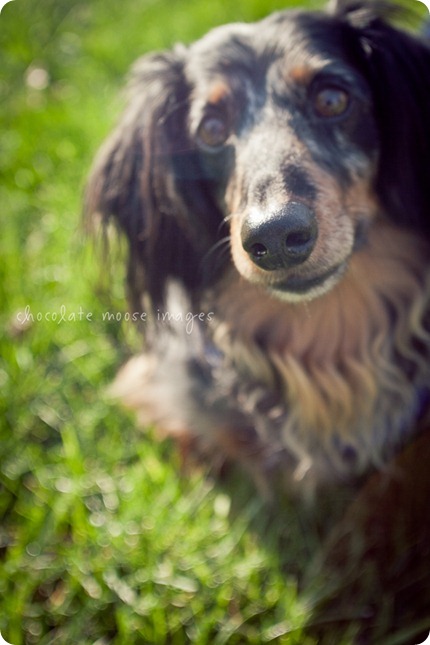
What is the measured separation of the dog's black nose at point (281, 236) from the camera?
58.4 inches

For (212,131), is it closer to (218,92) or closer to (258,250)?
(218,92)

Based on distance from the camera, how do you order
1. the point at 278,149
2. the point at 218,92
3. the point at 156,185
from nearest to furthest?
the point at 278,149 → the point at 218,92 → the point at 156,185

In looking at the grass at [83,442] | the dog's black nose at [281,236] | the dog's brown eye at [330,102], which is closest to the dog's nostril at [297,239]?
the dog's black nose at [281,236]

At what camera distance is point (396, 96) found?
1716mm

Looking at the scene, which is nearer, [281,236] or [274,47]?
[281,236]

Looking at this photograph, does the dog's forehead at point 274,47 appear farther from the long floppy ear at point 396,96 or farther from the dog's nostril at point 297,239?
the dog's nostril at point 297,239

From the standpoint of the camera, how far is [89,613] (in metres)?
1.86

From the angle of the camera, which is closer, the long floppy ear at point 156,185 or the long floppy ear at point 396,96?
the long floppy ear at point 396,96

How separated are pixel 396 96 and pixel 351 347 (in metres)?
0.59

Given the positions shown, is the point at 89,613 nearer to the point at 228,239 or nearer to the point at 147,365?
the point at 147,365

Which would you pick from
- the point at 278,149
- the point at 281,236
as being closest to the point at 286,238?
the point at 281,236

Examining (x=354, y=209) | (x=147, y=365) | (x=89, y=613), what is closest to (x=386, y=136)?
(x=354, y=209)

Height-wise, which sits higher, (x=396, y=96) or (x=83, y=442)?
(x=396, y=96)

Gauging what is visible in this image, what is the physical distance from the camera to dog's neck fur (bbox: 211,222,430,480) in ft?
6.11
